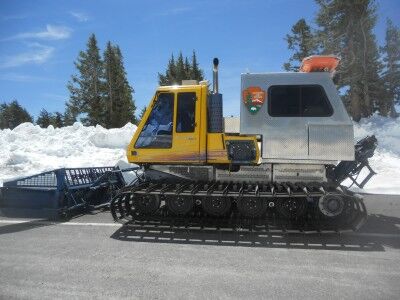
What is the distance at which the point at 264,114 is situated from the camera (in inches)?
267

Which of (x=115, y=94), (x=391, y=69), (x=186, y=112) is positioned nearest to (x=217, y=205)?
(x=186, y=112)

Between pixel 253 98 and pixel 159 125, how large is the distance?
6.80ft

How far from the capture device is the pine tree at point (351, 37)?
1106 inches

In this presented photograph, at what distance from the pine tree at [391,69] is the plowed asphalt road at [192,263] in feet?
108

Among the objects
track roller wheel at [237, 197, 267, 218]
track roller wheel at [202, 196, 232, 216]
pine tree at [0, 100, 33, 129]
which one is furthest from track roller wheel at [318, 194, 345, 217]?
pine tree at [0, 100, 33, 129]

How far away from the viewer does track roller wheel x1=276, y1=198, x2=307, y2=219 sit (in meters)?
6.32

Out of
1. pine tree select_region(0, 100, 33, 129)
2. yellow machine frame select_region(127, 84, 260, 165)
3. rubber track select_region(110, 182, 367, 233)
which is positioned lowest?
rubber track select_region(110, 182, 367, 233)

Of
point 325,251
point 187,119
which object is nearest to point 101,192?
point 187,119

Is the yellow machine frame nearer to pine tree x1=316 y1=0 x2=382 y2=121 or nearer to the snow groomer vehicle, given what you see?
the snow groomer vehicle

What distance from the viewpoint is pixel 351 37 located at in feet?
93.6

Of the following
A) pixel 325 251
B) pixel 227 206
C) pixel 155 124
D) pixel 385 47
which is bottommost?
pixel 325 251

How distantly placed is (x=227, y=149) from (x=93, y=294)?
3.86 m

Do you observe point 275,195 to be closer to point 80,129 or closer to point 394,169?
point 394,169

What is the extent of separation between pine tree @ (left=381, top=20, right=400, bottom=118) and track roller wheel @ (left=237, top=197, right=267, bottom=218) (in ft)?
109
